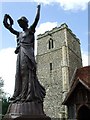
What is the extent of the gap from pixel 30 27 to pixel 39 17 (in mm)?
305

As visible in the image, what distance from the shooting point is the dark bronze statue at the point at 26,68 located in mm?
4883

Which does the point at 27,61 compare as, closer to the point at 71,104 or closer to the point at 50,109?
the point at 71,104

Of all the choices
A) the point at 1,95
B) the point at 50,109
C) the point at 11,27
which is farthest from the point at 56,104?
the point at 11,27

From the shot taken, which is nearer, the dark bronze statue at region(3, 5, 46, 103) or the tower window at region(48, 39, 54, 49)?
the dark bronze statue at region(3, 5, 46, 103)

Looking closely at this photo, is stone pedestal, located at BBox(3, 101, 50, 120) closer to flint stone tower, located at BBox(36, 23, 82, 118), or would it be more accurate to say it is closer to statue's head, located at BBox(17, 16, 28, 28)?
statue's head, located at BBox(17, 16, 28, 28)

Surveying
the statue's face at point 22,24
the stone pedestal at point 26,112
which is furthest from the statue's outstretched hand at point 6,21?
the stone pedestal at point 26,112

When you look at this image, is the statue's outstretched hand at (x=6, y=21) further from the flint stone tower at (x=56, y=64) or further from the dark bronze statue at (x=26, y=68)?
the flint stone tower at (x=56, y=64)

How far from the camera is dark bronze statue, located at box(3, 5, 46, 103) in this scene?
4883 millimetres

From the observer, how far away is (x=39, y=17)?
17.5 ft

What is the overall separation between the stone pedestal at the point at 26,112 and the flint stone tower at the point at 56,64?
25335mm

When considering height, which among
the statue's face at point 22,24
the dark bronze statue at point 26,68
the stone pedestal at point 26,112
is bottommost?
the stone pedestal at point 26,112

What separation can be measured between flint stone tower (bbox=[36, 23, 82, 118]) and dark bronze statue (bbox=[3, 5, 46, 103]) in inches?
986

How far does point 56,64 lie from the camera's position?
109 feet

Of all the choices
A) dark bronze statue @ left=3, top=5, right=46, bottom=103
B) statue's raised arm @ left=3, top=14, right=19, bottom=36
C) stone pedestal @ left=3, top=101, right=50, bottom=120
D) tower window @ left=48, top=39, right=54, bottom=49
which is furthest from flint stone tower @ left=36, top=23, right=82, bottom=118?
stone pedestal @ left=3, top=101, right=50, bottom=120
